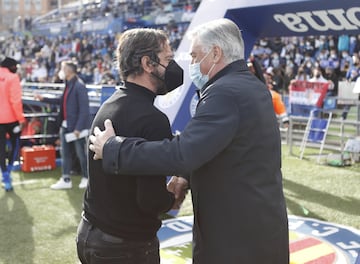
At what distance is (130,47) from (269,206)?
0.89 meters

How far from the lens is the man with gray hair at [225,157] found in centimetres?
181

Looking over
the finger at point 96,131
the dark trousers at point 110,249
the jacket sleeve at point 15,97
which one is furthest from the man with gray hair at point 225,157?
the jacket sleeve at point 15,97

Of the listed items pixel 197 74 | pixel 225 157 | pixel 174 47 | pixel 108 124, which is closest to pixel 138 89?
pixel 108 124

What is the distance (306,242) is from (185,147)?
3.18 metres

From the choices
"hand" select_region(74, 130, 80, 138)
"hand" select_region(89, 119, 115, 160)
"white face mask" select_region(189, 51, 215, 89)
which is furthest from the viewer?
"hand" select_region(74, 130, 80, 138)

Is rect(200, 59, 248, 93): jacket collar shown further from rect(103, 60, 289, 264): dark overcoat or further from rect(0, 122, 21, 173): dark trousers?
rect(0, 122, 21, 173): dark trousers

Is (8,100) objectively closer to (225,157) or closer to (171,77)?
(171,77)

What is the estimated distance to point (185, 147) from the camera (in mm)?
1784

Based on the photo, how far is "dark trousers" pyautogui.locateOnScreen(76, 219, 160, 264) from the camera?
2023 mm

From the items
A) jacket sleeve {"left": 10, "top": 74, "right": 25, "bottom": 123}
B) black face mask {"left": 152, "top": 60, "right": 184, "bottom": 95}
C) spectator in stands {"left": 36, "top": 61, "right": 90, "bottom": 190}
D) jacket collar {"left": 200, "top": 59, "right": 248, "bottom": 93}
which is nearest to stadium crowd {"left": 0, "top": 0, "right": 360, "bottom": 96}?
spectator in stands {"left": 36, "top": 61, "right": 90, "bottom": 190}

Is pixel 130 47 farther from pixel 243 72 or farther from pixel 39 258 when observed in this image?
pixel 39 258

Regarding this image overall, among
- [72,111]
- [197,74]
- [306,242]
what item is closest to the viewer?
[197,74]

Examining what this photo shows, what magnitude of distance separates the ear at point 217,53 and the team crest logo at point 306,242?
2.57m

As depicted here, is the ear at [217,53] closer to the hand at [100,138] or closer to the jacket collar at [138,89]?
the jacket collar at [138,89]
